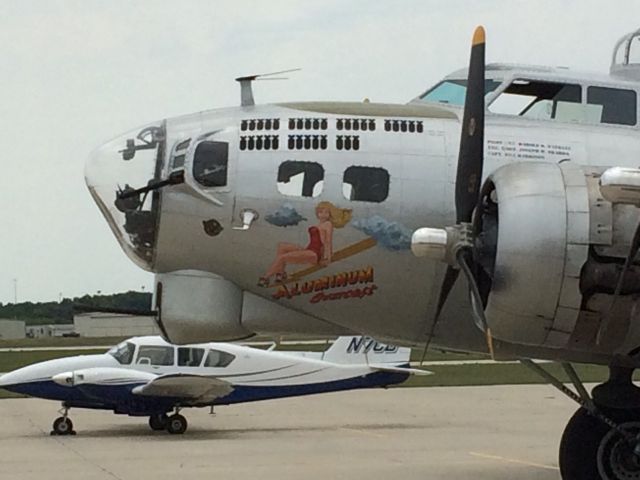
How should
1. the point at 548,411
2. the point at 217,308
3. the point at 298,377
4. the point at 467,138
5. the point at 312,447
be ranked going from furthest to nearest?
the point at 548,411
the point at 298,377
the point at 312,447
the point at 217,308
the point at 467,138

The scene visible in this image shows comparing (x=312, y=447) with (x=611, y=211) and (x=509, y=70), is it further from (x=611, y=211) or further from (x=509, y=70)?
(x=611, y=211)

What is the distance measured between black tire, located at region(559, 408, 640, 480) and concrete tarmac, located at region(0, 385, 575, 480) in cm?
415

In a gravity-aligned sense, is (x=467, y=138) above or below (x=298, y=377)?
above

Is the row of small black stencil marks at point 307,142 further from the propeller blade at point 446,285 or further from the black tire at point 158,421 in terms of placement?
the black tire at point 158,421

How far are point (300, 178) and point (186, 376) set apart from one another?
14.4 meters

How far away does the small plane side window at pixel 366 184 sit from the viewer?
1106 cm

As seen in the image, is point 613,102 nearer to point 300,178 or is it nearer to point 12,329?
point 300,178

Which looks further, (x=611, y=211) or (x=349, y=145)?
(x=349, y=145)

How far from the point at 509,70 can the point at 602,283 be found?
290cm

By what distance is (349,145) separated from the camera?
11.2 metres

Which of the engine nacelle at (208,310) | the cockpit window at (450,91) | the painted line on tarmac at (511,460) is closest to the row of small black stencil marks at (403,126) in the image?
the cockpit window at (450,91)

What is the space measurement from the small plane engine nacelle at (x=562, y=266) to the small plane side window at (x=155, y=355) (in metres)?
16.5

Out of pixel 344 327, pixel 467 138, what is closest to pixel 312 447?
pixel 344 327

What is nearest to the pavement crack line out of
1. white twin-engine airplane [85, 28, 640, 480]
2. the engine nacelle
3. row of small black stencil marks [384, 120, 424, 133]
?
the engine nacelle
